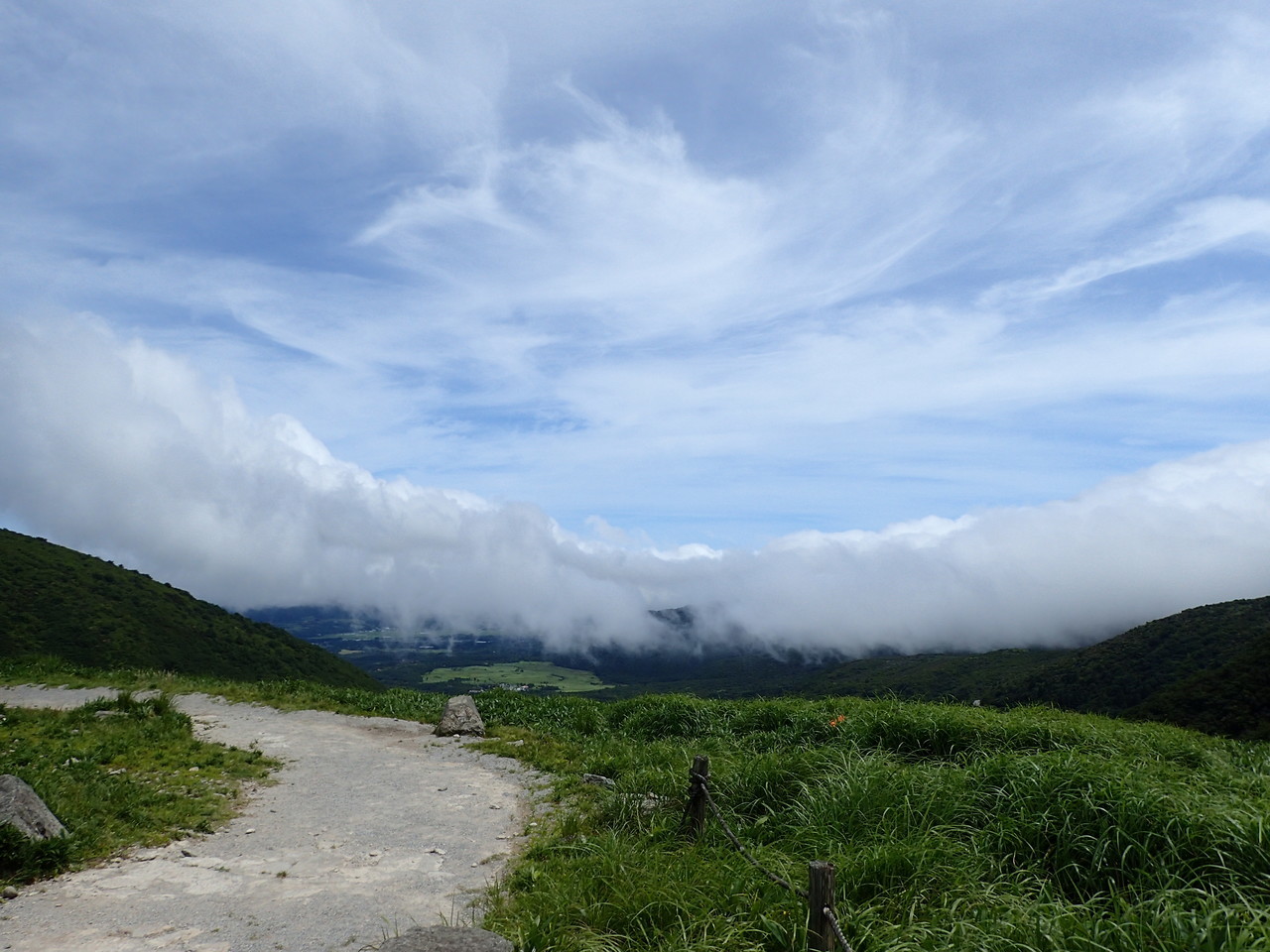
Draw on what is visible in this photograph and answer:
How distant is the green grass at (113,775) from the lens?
8.54 metres

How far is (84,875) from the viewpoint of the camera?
8.12m

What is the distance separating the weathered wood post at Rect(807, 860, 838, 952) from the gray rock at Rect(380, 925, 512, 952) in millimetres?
2468

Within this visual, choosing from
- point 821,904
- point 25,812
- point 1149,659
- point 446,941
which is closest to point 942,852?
point 821,904

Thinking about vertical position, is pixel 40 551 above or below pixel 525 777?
above

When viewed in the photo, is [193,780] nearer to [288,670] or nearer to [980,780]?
[980,780]

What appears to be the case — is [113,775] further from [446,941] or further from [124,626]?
[124,626]

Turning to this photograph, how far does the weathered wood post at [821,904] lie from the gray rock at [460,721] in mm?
14135

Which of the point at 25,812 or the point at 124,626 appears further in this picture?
the point at 124,626

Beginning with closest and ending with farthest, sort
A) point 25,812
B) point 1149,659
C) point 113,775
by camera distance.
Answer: point 25,812 → point 113,775 → point 1149,659

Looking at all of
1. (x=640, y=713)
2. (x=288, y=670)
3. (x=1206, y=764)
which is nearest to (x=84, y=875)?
(x=640, y=713)

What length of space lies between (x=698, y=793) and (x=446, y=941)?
3.82m

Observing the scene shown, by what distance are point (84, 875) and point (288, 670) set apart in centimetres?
6396

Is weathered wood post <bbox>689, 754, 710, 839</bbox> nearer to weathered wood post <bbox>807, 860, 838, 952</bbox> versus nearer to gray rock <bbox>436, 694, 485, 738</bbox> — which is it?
weathered wood post <bbox>807, 860, 838, 952</bbox>

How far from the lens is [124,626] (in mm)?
60156
